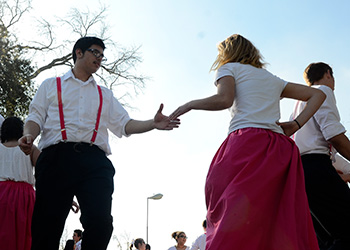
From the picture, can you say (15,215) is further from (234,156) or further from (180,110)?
(234,156)

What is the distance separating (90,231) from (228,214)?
3.44 feet

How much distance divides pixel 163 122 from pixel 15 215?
221 cm

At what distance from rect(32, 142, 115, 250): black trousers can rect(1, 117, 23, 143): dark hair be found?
170 centimetres

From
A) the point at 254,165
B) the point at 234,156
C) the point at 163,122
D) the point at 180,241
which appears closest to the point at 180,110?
the point at 163,122

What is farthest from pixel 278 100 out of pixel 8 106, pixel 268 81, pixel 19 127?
pixel 8 106

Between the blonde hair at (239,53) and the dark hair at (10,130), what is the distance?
253 cm

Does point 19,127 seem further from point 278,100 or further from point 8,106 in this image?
point 8,106

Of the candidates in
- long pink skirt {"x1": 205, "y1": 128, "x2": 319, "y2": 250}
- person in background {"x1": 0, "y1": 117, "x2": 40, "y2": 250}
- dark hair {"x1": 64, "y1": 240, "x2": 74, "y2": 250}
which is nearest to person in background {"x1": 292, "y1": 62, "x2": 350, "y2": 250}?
long pink skirt {"x1": 205, "y1": 128, "x2": 319, "y2": 250}

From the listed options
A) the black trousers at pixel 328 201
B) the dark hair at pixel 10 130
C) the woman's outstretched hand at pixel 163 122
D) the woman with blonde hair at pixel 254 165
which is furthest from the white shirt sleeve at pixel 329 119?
the dark hair at pixel 10 130

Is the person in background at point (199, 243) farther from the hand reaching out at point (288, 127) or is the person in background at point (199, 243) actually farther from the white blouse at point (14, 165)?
the hand reaching out at point (288, 127)

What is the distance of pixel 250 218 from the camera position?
3146 mm

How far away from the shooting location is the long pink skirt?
3.12m

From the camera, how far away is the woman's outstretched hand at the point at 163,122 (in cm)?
396

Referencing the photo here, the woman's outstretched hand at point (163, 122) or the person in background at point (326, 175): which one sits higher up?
the woman's outstretched hand at point (163, 122)
